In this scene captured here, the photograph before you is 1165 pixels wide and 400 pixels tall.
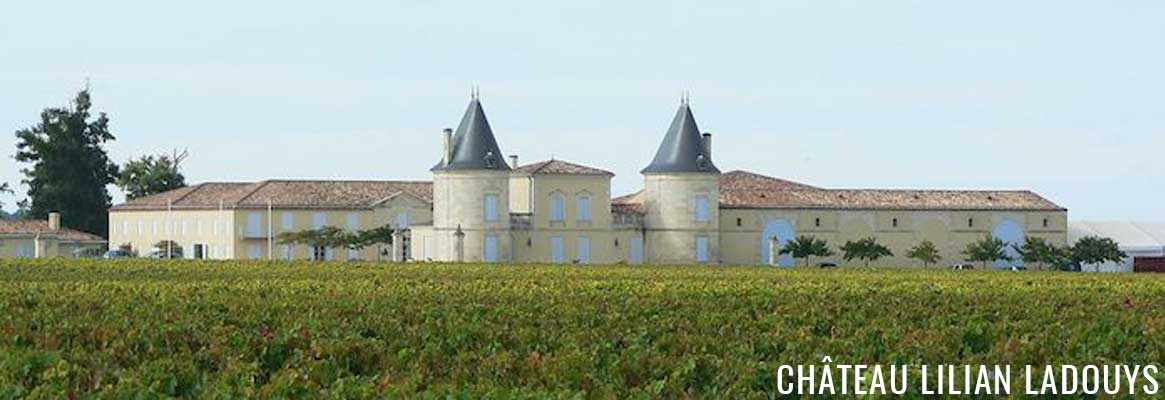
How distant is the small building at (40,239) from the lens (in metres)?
107

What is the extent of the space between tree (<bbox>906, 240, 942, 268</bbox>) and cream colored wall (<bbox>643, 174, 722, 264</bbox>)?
27.6 feet

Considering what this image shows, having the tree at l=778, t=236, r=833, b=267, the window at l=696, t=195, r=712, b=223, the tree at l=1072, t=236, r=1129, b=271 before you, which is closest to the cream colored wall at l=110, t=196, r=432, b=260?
the window at l=696, t=195, r=712, b=223

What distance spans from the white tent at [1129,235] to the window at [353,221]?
32854mm

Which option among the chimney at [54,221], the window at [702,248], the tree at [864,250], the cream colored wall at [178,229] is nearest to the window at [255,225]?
the cream colored wall at [178,229]

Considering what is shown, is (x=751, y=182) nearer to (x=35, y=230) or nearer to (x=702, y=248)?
(x=702, y=248)

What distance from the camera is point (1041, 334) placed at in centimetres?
2916

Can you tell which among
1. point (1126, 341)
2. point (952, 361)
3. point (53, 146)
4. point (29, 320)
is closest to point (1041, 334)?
point (1126, 341)

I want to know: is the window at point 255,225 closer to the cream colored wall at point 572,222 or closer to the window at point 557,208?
the cream colored wall at point 572,222

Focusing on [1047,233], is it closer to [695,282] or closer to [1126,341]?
[695,282]

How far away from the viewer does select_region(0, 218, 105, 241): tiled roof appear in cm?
10731

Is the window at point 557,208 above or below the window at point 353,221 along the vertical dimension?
above

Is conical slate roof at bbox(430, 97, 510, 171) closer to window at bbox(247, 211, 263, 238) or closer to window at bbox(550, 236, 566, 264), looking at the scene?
window at bbox(550, 236, 566, 264)

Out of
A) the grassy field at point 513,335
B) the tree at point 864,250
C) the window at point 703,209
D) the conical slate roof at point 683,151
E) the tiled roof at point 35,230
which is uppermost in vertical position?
the conical slate roof at point 683,151

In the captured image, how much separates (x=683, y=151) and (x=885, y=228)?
1018 centimetres
